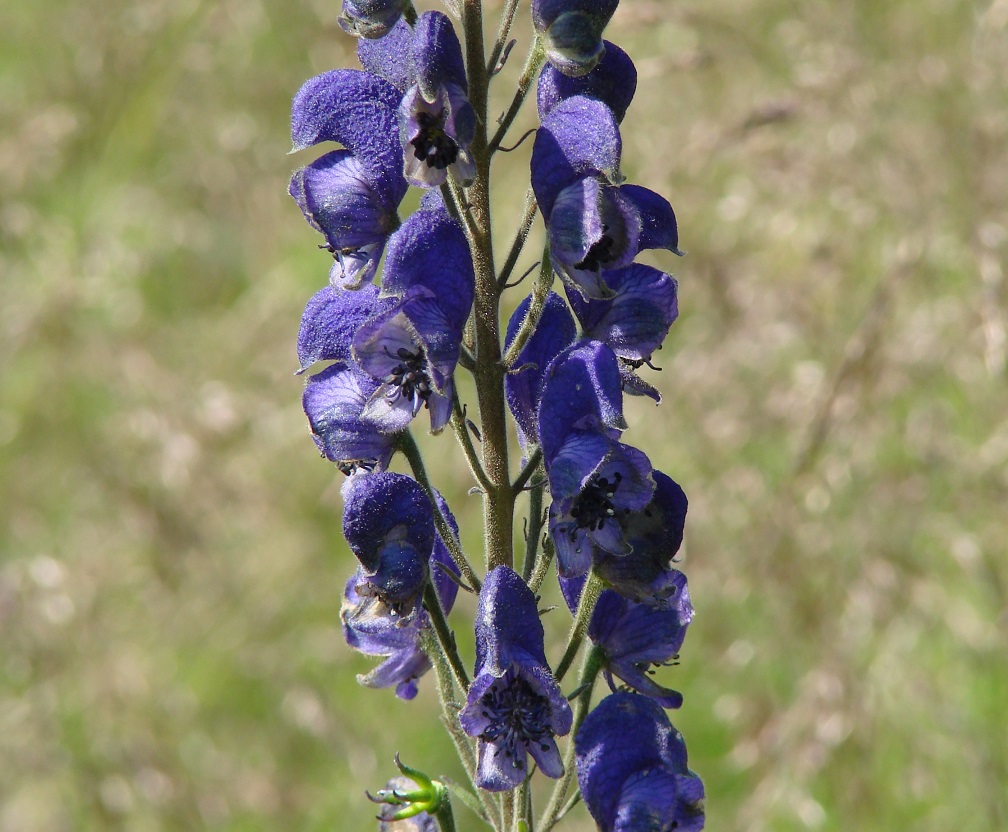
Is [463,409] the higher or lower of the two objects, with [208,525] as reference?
lower

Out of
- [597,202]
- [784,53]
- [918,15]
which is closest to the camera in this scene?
[597,202]

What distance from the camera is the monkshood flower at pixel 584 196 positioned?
1.61 metres

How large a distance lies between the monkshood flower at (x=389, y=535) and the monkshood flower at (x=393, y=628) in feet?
0.12

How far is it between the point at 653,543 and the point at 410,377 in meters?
0.42

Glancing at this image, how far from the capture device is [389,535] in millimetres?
1707

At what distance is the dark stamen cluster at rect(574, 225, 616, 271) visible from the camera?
1.64m

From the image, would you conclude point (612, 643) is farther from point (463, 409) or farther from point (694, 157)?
point (694, 157)

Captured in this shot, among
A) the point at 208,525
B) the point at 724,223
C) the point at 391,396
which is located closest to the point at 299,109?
the point at 391,396

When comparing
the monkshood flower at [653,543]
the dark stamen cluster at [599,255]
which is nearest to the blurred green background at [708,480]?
the monkshood flower at [653,543]

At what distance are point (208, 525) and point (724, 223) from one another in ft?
8.23

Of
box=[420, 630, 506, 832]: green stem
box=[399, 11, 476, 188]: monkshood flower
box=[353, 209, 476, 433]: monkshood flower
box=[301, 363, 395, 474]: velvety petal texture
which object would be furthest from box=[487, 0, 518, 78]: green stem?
box=[420, 630, 506, 832]: green stem

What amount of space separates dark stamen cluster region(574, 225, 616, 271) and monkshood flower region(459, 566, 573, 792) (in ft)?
1.50

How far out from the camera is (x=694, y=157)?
3.82 metres

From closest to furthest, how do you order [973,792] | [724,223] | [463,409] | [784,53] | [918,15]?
[463,409], [973,792], [784,53], [724,223], [918,15]
